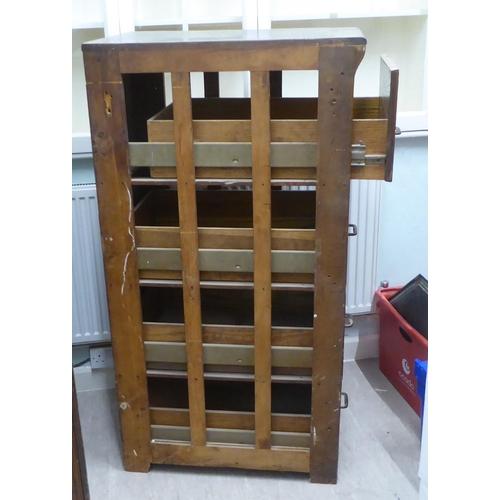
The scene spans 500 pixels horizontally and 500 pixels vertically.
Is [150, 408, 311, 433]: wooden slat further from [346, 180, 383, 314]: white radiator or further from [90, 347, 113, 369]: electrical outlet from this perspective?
[346, 180, 383, 314]: white radiator

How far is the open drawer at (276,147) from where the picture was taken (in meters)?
1.56

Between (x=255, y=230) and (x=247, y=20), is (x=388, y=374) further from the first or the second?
(x=247, y=20)

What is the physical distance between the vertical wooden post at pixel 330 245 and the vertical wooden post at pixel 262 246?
14 cm

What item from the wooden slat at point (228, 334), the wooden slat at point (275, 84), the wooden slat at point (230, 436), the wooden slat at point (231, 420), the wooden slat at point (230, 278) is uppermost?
the wooden slat at point (275, 84)

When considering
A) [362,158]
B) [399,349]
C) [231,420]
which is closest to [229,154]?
[362,158]

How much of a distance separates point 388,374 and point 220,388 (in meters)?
0.75

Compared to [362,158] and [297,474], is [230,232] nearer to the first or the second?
[362,158]

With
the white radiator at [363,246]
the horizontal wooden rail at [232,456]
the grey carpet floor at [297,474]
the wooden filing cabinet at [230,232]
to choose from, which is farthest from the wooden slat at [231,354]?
the white radiator at [363,246]

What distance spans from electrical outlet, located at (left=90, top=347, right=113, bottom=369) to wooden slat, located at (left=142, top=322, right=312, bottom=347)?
0.66 meters

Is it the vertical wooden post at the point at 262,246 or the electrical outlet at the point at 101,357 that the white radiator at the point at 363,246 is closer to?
the vertical wooden post at the point at 262,246

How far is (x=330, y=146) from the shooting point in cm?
155

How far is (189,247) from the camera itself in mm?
1704

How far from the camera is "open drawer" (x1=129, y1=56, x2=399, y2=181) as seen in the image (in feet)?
5.12

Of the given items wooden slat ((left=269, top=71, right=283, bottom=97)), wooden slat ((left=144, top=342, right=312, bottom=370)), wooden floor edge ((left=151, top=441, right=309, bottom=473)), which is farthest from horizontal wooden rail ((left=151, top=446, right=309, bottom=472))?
wooden slat ((left=269, top=71, right=283, bottom=97))
